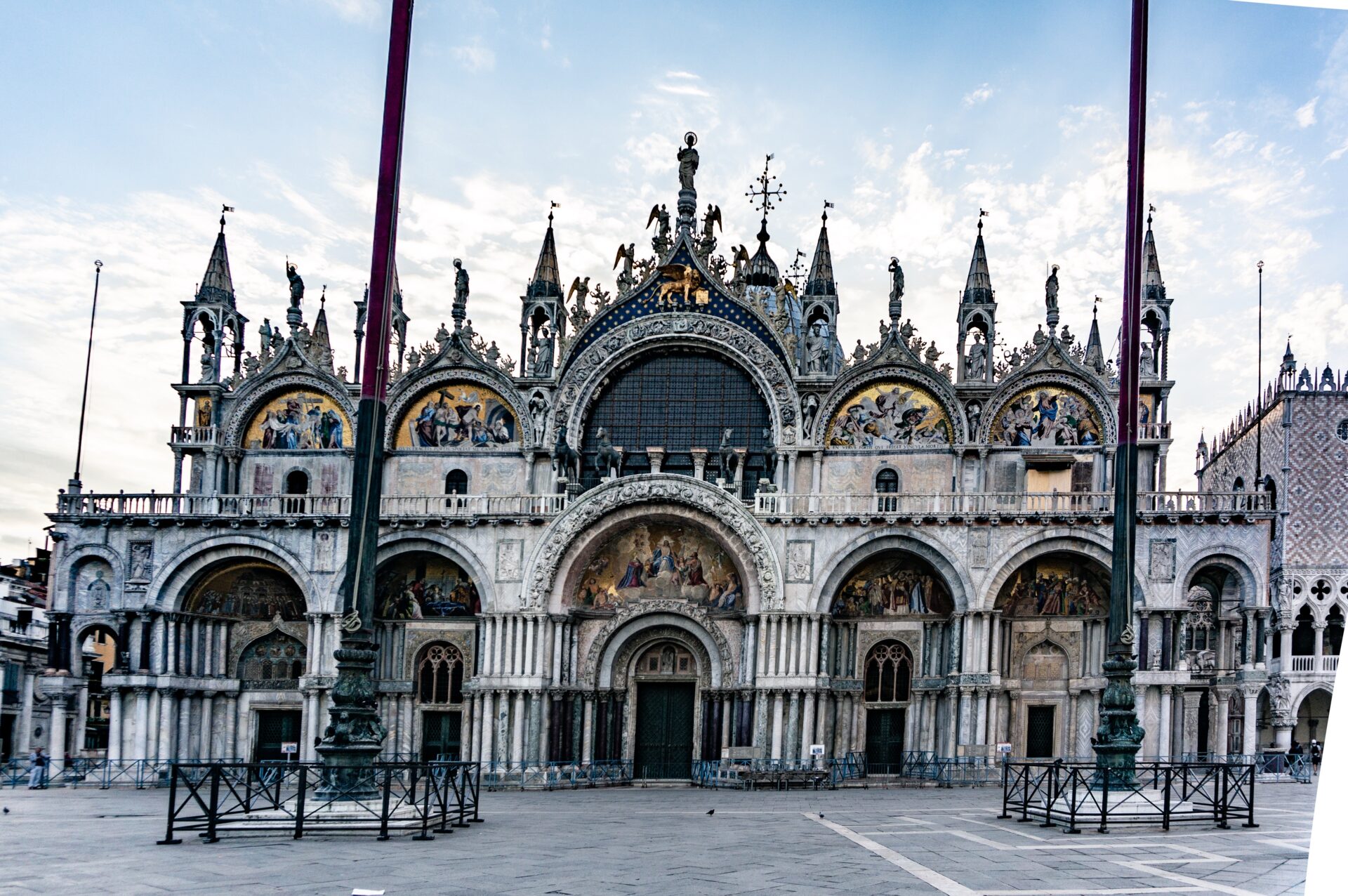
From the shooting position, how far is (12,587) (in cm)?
6159

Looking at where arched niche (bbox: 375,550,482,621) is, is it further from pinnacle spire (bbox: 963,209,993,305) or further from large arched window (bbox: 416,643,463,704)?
pinnacle spire (bbox: 963,209,993,305)

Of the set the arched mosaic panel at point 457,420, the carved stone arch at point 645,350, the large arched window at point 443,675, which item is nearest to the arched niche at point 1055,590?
the carved stone arch at point 645,350

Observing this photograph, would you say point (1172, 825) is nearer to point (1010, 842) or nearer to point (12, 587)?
point (1010, 842)

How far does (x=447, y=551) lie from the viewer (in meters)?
38.0

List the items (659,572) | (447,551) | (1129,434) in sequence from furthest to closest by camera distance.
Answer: (659,572) → (447,551) → (1129,434)

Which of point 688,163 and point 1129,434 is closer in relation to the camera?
point 1129,434

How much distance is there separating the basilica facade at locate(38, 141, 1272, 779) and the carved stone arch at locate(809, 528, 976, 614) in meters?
0.10

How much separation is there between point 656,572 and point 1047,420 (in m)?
12.0

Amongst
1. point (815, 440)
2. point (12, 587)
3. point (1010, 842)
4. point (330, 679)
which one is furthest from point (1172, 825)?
point (12, 587)

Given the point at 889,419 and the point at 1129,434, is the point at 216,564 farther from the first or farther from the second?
the point at 1129,434

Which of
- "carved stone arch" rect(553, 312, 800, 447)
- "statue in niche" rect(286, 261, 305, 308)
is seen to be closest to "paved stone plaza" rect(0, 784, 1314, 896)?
"carved stone arch" rect(553, 312, 800, 447)

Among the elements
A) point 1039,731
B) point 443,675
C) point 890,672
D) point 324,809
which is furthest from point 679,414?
point 324,809

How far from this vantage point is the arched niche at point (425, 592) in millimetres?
39281

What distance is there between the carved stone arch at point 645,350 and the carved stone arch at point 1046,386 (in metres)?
6.20
